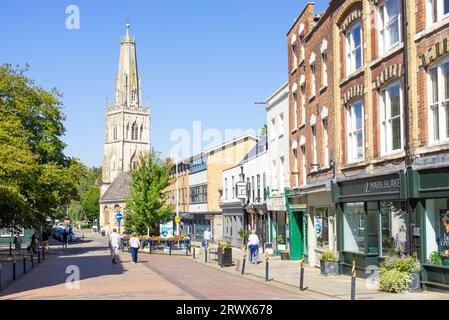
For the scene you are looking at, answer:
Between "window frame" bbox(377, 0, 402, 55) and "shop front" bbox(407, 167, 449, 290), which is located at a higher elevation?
"window frame" bbox(377, 0, 402, 55)

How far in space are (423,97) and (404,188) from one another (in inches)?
101

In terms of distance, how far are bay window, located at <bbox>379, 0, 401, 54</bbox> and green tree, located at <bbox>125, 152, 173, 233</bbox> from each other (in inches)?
1357

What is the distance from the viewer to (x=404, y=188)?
18.3 metres

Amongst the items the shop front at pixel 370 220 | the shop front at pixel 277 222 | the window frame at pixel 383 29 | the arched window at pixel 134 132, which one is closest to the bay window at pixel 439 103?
the shop front at pixel 370 220

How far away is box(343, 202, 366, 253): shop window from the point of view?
75.2 ft

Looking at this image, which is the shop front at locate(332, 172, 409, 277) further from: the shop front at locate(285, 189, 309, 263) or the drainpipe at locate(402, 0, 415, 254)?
the shop front at locate(285, 189, 309, 263)

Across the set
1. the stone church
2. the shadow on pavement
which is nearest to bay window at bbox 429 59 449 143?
the shadow on pavement

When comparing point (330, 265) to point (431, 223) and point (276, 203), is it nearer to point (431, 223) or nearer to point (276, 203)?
point (431, 223)

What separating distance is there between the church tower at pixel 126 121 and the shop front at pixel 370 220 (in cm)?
13251

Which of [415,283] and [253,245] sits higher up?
[253,245]

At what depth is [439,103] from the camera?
17.2 m

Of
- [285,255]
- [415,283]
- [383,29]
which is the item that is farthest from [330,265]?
[285,255]

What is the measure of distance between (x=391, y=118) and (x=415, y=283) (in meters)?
5.29

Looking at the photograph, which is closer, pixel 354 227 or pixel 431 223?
pixel 431 223
